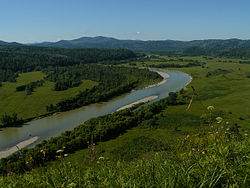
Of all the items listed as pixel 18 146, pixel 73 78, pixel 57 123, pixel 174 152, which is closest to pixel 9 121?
pixel 57 123

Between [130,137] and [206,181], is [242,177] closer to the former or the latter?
[206,181]

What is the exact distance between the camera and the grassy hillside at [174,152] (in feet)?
10.8

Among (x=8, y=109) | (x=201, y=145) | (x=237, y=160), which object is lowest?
(x=8, y=109)

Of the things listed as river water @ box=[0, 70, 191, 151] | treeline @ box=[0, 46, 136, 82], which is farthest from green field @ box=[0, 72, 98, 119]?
treeline @ box=[0, 46, 136, 82]

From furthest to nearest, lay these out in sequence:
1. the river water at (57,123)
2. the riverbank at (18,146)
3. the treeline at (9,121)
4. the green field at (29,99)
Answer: the green field at (29,99), the treeline at (9,121), the river water at (57,123), the riverbank at (18,146)

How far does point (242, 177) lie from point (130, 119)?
36800mm

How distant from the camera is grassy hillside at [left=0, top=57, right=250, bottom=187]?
329 cm

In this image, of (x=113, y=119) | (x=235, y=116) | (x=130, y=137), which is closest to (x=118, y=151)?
(x=130, y=137)

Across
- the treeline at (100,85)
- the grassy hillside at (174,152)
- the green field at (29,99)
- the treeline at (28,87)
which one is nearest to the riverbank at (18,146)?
the grassy hillside at (174,152)

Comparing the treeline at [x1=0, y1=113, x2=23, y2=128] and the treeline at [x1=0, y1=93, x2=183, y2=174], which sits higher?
the treeline at [x1=0, y1=93, x2=183, y2=174]

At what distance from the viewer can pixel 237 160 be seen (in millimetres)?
3711

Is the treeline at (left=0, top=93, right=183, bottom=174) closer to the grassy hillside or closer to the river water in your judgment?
the grassy hillside

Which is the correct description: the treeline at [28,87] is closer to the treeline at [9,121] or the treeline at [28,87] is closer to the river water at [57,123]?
the treeline at [9,121]

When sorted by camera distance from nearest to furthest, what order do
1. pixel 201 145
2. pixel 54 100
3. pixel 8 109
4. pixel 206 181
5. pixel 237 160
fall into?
pixel 206 181 < pixel 237 160 < pixel 201 145 < pixel 8 109 < pixel 54 100
